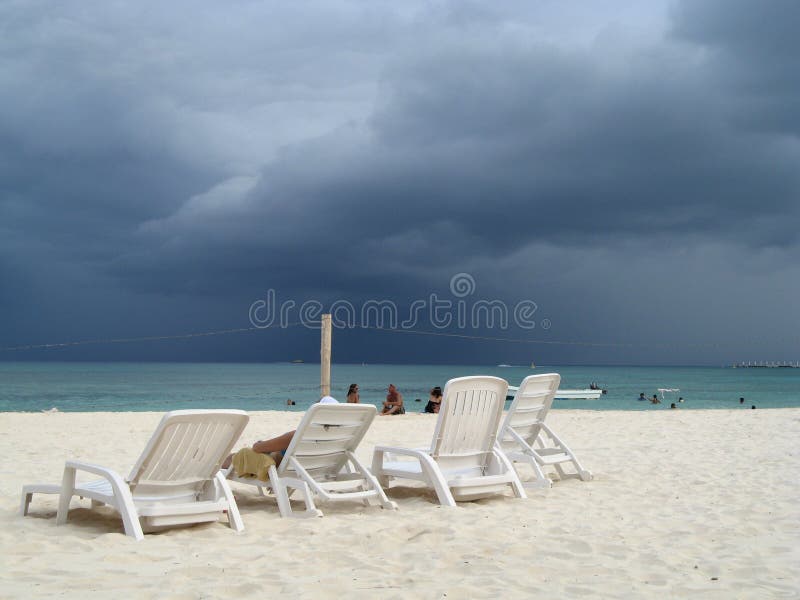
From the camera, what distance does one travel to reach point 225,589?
3.10 m

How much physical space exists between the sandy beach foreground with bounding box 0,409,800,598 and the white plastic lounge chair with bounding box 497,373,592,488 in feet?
0.65

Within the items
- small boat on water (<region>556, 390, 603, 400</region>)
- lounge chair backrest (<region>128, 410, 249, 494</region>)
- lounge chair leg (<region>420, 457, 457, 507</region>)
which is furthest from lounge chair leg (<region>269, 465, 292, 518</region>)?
small boat on water (<region>556, 390, 603, 400</region>)

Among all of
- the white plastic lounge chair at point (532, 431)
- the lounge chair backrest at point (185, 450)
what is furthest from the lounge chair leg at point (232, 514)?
the white plastic lounge chair at point (532, 431)

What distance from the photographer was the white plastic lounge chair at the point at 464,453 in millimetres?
5348

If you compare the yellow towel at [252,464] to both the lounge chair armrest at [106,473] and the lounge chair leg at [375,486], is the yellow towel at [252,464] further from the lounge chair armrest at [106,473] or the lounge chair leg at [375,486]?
the lounge chair armrest at [106,473]

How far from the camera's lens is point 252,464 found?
5211mm

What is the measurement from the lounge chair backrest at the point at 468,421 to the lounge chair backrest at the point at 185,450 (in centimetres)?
156

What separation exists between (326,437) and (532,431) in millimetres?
2306

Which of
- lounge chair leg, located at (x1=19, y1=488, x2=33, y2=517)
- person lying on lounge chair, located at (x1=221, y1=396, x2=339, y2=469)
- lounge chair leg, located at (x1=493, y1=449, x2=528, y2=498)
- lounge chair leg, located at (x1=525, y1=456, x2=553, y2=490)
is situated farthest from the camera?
lounge chair leg, located at (x1=525, y1=456, x2=553, y2=490)

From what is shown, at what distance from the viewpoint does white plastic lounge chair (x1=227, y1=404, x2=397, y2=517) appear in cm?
491

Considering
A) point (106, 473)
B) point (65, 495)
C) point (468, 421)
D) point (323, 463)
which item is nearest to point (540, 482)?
point (468, 421)

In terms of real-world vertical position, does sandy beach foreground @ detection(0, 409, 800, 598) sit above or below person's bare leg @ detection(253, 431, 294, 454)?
below

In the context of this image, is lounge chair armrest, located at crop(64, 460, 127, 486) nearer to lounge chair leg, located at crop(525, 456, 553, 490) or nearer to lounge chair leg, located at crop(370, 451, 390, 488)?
lounge chair leg, located at crop(370, 451, 390, 488)

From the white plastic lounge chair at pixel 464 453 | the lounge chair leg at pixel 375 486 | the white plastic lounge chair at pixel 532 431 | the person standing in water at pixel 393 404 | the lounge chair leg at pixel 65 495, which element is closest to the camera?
the lounge chair leg at pixel 65 495
